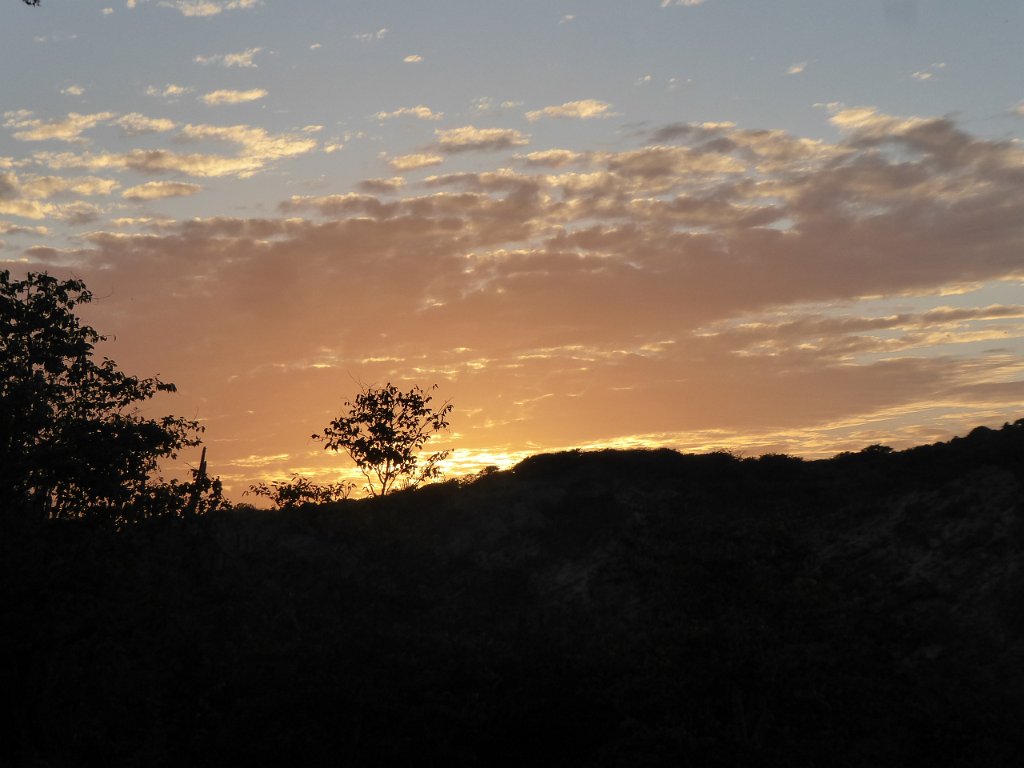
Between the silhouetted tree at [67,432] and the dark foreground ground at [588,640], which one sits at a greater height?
the silhouetted tree at [67,432]

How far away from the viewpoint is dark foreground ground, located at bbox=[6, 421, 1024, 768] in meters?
25.6

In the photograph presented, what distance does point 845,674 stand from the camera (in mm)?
28766

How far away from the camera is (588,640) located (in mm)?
33000

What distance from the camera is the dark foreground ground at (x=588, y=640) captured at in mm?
25641

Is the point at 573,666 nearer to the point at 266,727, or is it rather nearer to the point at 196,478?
the point at 266,727

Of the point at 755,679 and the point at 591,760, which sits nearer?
the point at 591,760

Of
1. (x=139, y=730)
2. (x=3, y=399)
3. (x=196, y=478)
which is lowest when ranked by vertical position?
(x=139, y=730)

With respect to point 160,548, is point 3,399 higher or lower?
higher

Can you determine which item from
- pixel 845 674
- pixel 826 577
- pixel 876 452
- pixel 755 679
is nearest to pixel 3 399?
pixel 755 679

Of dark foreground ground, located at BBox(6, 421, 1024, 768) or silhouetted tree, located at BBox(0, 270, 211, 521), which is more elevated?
silhouetted tree, located at BBox(0, 270, 211, 521)

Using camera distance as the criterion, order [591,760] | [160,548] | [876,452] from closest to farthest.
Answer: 1. [591,760]
2. [160,548]
3. [876,452]

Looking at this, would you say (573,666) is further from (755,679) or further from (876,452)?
(876,452)

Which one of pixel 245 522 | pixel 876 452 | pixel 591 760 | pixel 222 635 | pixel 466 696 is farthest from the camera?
pixel 245 522

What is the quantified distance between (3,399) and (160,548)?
21.3ft
